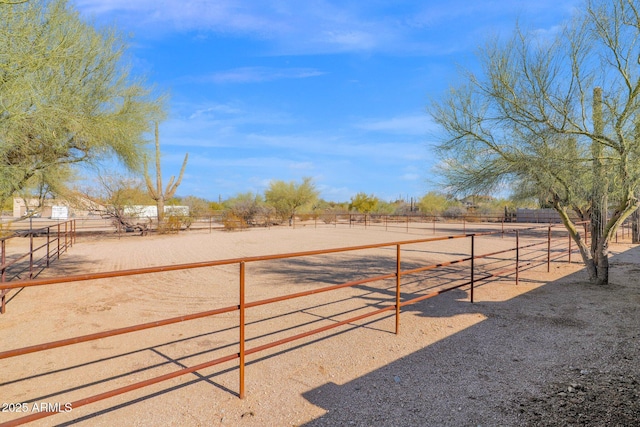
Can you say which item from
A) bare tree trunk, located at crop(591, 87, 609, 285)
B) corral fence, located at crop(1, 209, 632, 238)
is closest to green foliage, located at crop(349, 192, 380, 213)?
corral fence, located at crop(1, 209, 632, 238)

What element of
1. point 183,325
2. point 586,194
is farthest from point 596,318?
point 183,325

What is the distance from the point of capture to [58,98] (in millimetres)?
6094

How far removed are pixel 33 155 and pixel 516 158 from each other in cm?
950

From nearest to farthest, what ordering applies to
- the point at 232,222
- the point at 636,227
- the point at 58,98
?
the point at 58,98
the point at 636,227
the point at 232,222

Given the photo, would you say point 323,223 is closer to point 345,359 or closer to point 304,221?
point 304,221

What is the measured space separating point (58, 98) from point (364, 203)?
4706 centimetres

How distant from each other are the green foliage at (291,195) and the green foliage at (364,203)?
41.0 feet

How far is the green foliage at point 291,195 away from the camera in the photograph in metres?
40.0

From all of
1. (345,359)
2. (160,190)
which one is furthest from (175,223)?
(345,359)

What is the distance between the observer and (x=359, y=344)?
15.2 feet

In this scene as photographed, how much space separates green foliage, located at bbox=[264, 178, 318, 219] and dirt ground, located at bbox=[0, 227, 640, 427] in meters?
31.8

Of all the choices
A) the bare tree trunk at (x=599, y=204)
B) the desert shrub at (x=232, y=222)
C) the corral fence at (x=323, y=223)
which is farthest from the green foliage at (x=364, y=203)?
the bare tree trunk at (x=599, y=204)

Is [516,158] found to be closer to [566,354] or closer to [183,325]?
[566,354]

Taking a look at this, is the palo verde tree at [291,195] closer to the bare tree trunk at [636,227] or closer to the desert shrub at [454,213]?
the desert shrub at [454,213]
